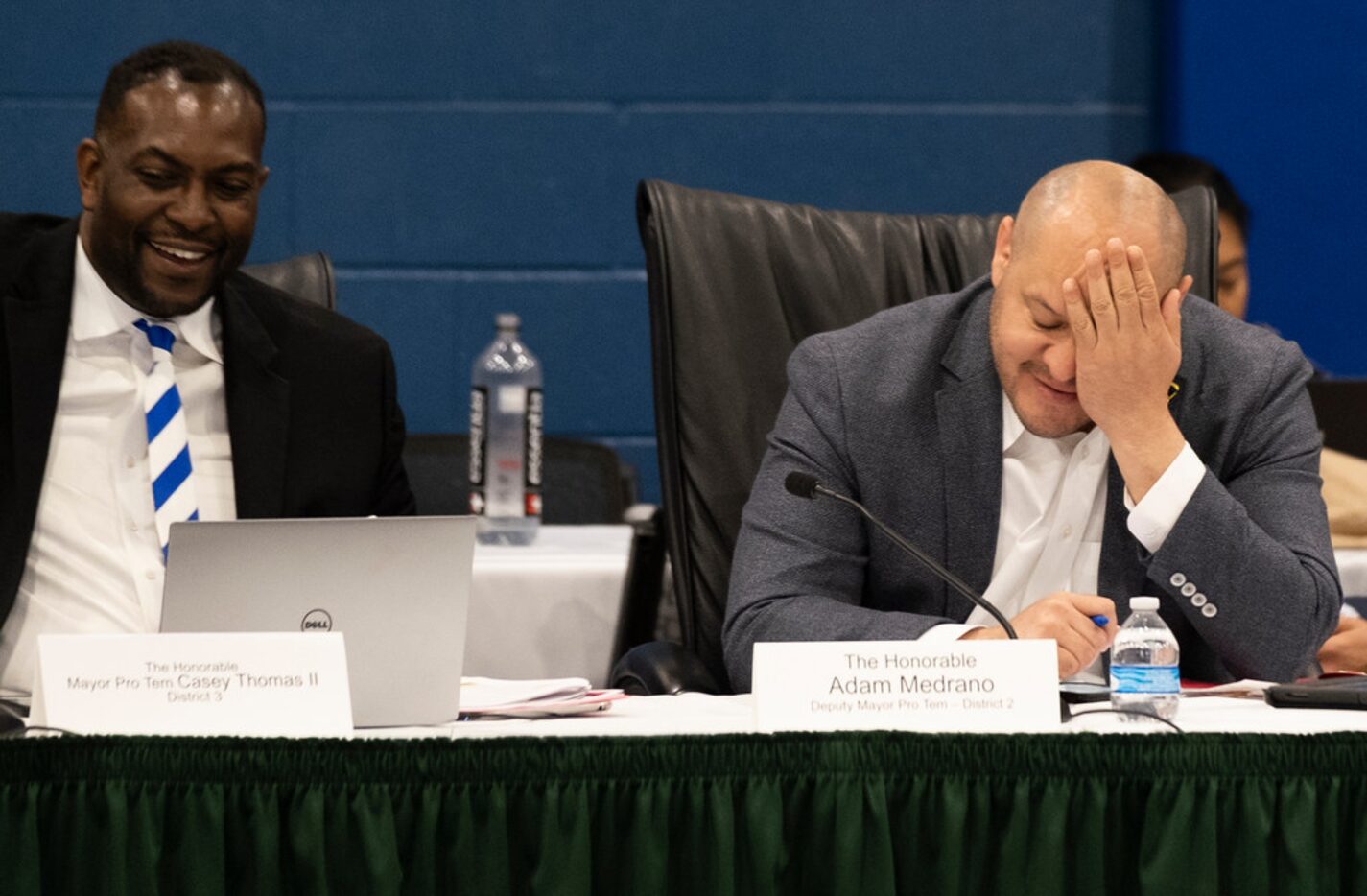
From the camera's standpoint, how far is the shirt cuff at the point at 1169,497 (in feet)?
5.64

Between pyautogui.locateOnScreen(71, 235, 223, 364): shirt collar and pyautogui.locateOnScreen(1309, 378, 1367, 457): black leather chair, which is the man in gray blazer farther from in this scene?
pyautogui.locateOnScreen(1309, 378, 1367, 457): black leather chair

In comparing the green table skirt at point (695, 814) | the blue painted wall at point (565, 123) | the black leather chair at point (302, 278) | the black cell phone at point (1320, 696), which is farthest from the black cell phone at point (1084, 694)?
the blue painted wall at point (565, 123)

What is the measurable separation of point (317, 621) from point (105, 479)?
0.87 m

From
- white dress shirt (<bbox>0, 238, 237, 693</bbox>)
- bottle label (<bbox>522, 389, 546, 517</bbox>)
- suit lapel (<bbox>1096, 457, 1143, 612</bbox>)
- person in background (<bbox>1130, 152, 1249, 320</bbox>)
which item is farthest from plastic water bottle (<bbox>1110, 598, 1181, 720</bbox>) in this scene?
person in background (<bbox>1130, 152, 1249, 320</bbox>)

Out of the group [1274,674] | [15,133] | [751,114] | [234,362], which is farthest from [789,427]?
[15,133]

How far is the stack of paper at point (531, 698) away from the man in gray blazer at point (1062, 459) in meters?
0.30

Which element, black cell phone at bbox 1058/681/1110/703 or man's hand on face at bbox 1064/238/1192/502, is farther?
man's hand on face at bbox 1064/238/1192/502

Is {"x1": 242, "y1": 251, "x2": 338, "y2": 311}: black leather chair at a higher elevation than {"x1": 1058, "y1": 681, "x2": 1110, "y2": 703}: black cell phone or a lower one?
higher

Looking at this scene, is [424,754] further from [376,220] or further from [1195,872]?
[376,220]

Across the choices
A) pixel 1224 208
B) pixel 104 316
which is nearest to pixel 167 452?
pixel 104 316

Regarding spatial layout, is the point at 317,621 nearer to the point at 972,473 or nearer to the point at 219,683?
the point at 219,683

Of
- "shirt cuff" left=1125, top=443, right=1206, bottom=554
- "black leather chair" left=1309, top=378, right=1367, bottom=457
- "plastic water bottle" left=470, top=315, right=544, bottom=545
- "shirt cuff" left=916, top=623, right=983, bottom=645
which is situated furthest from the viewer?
"black leather chair" left=1309, top=378, right=1367, bottom=457

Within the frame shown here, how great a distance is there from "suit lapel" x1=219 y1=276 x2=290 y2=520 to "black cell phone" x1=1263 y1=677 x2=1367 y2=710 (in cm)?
121

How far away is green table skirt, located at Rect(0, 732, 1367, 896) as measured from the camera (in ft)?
3.89
